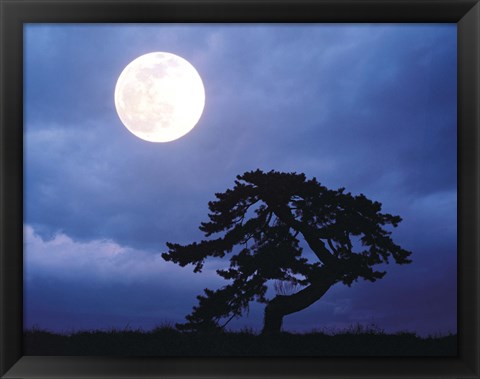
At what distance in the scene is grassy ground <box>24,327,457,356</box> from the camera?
3.96m

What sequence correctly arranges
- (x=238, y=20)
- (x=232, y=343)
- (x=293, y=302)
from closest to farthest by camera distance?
(x=238, y=20) < (x=232, y=343) < (x=293, y=302)

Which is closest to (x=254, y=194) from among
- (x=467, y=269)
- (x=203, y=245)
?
(x=203, y=245)

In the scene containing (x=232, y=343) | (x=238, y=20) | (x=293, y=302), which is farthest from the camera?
(x=293, y=302)

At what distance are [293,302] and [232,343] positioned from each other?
2.51 ft

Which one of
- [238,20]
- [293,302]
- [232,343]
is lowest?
[232,343]

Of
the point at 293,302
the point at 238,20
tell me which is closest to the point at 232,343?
the point at 293,302

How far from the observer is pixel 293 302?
4441mm

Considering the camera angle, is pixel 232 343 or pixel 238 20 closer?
pixel 238 20

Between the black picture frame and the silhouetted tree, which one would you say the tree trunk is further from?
the black picture frame

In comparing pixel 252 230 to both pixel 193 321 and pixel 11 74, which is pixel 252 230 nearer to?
pixel 193 321

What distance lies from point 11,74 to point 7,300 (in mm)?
936

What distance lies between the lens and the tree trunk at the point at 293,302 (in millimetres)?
4383

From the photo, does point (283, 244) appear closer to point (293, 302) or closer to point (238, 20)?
point (293, 302)

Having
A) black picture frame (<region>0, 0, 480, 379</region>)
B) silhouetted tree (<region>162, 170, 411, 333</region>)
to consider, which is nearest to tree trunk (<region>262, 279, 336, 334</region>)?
silhouetted tree (<region>162, 170, 411, 333</region>)
